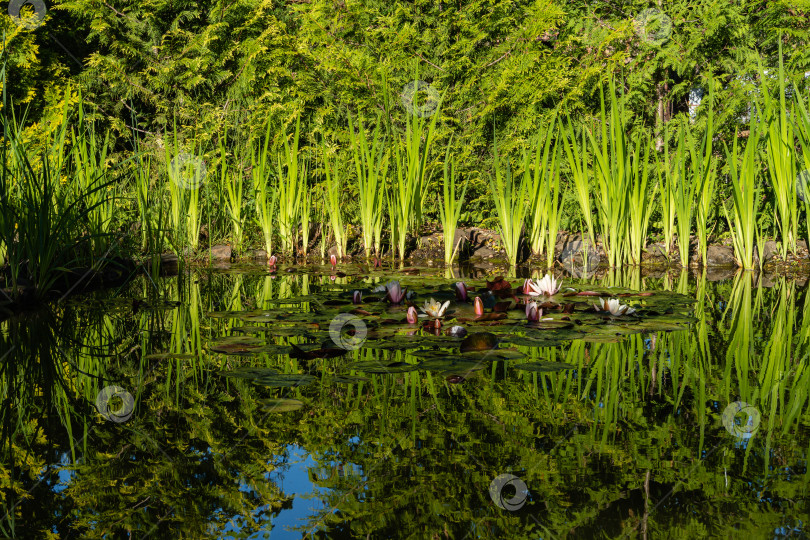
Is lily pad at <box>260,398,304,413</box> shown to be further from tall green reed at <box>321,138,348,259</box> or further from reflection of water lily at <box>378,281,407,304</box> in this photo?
tall green reed at <box>321,138,348,259</box>

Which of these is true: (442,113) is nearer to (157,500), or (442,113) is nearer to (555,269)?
(555,269)

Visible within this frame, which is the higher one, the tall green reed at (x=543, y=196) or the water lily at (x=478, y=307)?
the tall green reed at (x=543, y=196)

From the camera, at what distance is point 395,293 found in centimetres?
278

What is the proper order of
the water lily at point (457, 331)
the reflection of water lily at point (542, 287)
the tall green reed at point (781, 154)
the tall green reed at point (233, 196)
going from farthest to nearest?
the tall green reed at point (233, 196)
the tall green reed at point (781, 154)
the reflection of water lily at point (542, 287)
the water lily at point (457, 331)

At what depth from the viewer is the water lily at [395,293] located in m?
2.76

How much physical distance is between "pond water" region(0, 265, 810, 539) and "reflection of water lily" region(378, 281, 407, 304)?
19 cm

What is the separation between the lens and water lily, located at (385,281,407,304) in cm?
276

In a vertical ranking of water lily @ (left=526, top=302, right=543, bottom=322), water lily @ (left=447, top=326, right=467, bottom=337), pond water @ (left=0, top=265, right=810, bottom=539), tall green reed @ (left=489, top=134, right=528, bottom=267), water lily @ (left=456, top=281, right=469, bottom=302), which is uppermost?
tall green reed @ (left=489, top=134, right=528, bottom=267)

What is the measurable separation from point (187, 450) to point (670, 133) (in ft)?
20.5

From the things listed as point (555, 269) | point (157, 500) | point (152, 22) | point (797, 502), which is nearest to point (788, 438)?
point (797, 502)

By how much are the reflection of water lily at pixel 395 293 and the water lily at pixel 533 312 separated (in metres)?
0.62

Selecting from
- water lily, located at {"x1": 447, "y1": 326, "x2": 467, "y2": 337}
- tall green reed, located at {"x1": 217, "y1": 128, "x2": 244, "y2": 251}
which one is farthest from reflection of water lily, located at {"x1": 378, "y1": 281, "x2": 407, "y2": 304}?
tall green reed, located at {"x1": 217, "y1": 128, "x2": 244, "y2": 251}

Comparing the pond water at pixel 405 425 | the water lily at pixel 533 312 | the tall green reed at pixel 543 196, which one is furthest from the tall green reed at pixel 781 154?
the water lily at pixel 533 312

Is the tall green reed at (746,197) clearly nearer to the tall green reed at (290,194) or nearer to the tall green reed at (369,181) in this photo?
the tall green reed at (369,181)
